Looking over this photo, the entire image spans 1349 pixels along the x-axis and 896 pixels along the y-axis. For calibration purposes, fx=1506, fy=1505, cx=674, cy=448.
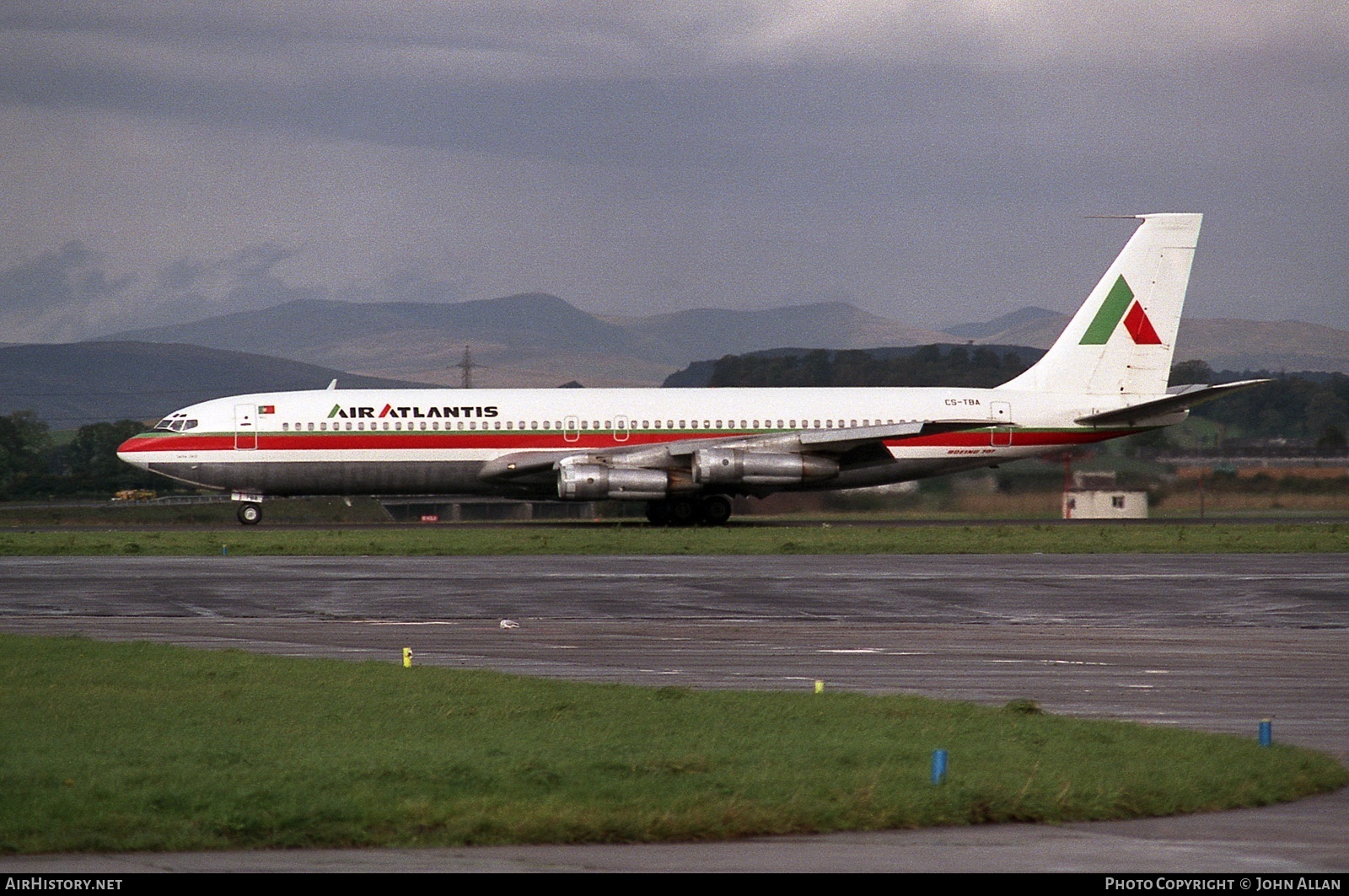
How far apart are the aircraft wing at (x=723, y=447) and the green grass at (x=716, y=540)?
2023mm

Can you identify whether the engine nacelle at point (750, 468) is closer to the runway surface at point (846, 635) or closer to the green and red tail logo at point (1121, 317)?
the runway surface at point (846, 635)

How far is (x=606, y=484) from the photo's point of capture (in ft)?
144

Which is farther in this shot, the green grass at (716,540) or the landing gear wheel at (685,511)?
the landing gear wheel at (685,511)

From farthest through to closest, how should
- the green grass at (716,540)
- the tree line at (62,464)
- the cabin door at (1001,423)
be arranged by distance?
the tree line at (62,464), the cabin door at (1001,423), the green grass at (716,540)

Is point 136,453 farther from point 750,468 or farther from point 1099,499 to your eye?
point 1099,499

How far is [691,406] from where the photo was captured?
4712cm

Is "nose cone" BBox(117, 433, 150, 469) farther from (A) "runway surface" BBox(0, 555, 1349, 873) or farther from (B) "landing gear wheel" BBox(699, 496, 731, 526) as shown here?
(B) "landing gear wheel" BBox(699, 496, 731, 526)

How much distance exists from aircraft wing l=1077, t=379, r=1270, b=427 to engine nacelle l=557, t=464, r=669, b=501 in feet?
45.3

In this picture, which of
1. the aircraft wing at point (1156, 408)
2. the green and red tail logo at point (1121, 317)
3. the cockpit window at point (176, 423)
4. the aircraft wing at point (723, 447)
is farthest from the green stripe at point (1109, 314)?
the cockpit window at point (176, 423)

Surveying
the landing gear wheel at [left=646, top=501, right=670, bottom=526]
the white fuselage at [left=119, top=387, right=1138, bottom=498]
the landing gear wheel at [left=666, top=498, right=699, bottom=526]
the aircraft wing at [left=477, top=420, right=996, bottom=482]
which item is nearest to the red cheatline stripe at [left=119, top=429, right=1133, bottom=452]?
the white fuselage at [left=119, top=387, right=1138, bottom=498]

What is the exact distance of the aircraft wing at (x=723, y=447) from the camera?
4506cm

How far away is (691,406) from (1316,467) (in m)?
22.0

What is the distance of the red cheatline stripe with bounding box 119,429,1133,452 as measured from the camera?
46000 millimetres
